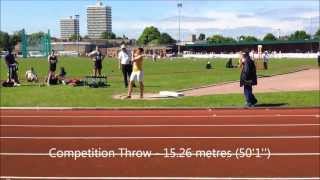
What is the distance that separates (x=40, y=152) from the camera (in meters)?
10.7

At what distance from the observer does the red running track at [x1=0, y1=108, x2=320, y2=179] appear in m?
8.95

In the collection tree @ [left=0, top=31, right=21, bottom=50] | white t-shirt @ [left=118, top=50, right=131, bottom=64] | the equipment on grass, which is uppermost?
tree @ [left=0, top=31, right=21, bottom=50]

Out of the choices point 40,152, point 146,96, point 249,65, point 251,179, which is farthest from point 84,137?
point 146,96

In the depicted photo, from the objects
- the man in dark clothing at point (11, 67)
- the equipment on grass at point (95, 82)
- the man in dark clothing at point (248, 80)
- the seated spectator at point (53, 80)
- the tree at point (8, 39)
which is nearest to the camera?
the man in dark clothing at point (248, 80)

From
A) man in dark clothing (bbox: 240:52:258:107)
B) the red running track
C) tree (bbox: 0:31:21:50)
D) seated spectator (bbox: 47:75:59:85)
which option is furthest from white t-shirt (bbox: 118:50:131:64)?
tree (bbox: 0:31:21:50)

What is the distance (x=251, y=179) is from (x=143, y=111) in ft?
31.5

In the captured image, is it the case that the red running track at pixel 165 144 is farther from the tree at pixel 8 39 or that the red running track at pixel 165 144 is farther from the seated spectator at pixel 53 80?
the tree at pixel 8 39

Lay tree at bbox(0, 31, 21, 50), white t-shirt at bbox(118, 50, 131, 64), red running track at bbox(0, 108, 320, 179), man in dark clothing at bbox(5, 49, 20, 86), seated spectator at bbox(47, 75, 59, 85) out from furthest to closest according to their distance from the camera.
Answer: tree at bbox(0, 31, 21, 50) < seated spectator at bbox(47, 75, 59, 85) < man in dark clothing at bbox(5, 49, 20, 86) < white t-shirt at bbox(118, 50, 131, 64) < red running track at bbox(0, 108, 320, 179)

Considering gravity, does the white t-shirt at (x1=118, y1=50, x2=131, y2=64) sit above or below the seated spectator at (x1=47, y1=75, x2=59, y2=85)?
above

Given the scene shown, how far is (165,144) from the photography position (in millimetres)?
11453

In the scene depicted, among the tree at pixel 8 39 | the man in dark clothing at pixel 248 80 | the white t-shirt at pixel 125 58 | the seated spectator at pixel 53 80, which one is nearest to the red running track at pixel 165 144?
the man in dark clothing at pixel 248 80

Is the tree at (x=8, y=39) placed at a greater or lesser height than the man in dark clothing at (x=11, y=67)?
greater

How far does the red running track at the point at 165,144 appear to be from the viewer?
8.95 m

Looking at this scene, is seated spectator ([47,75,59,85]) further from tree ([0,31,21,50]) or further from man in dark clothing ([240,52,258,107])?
tree ([0,31,21,50])
